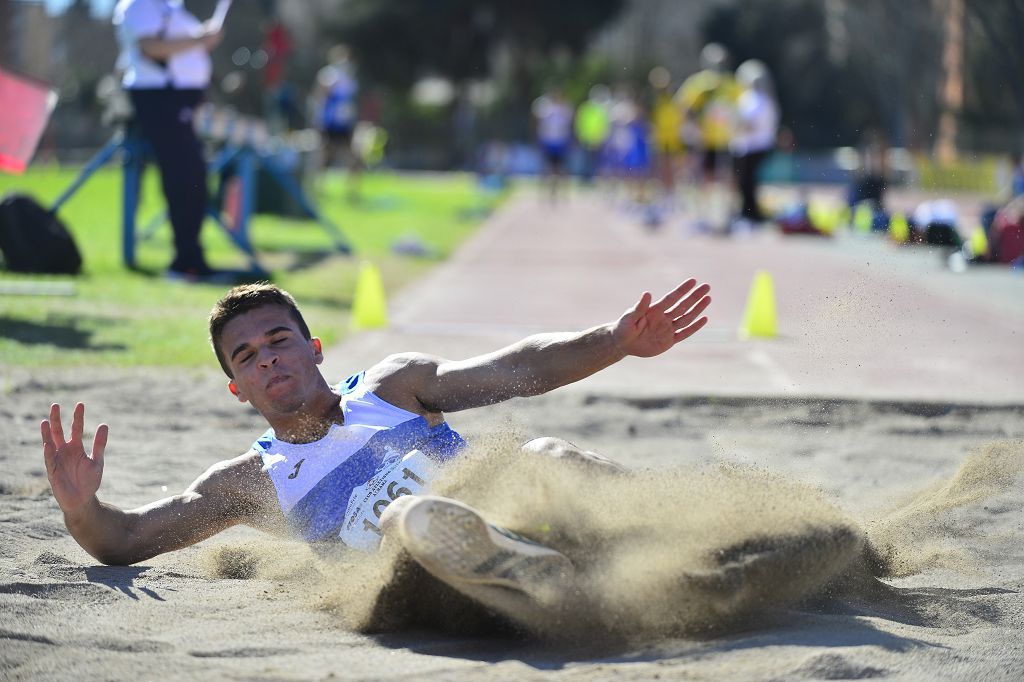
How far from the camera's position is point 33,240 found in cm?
1143

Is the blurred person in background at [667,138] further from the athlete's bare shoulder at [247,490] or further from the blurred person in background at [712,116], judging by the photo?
the athlete's bare shoulder at [247,490]

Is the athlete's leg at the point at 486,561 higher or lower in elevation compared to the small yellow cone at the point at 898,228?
→ higher

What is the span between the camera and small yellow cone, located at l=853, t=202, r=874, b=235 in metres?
19.8

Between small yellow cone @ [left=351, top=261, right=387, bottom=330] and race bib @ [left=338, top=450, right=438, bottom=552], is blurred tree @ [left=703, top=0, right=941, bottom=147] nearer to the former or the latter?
small yellow cone @ [left=351, top=261, right=387, bottom=330]

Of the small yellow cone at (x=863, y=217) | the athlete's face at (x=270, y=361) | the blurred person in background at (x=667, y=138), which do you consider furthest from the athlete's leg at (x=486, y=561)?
the blurred person in background at (x=667, y=138)

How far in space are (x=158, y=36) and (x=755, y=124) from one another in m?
10.0

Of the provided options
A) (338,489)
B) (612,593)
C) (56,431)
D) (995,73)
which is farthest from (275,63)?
(995,73)

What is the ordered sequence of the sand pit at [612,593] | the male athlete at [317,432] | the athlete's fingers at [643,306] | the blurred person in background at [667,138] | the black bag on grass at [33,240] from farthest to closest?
the blurred person in background at [667,138]
the black bag on grass at [33,240]
the athlete's fingers at [643,306]
the male athlete at [317,432]
the sand pit at [612,593]

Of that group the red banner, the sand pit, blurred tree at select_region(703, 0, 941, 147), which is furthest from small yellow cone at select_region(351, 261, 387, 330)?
blurred tree at select_region(703, 0, 941, 147)

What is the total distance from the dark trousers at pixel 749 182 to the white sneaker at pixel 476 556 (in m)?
16.1

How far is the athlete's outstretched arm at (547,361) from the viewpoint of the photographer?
4352 mm

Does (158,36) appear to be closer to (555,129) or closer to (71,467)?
(71,467)

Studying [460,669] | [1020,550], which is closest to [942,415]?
[1020,550]

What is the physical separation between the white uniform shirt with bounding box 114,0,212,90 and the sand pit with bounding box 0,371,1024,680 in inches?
243
